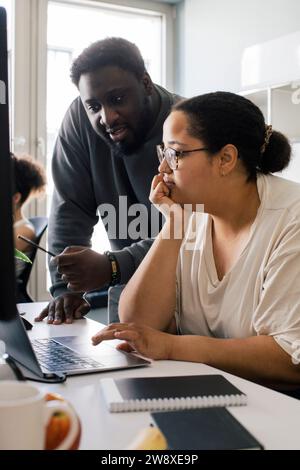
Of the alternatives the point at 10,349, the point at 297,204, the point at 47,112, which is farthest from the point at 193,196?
the point at 47,112

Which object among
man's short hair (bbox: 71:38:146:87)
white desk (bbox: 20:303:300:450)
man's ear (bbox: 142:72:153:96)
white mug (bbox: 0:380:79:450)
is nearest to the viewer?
white mug (bbox: 0:380:79:450)

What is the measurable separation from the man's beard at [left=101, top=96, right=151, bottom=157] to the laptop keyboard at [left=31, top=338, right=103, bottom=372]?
2.79ft

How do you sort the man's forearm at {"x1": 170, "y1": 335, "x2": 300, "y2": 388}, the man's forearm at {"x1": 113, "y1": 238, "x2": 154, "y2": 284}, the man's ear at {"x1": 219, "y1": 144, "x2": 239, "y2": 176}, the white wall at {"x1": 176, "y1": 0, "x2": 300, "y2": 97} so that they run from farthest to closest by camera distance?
the white wall at {"x1": 176, "y1": 0, "x2": 300, "y2": 97}, the man's forearm at {"x1": 113, "y1": 238, "x2": 154, "y2": 284}, the man's ear at {"x1": 219, "y1": 144, "x2": 239, "y2": 176}, the man's forearm at {"x1": 170, "y1": 335, "x2": 300, "y2": 388}

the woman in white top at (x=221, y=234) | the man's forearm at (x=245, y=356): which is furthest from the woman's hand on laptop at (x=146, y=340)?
the woman in white top at (x=221, y=234)

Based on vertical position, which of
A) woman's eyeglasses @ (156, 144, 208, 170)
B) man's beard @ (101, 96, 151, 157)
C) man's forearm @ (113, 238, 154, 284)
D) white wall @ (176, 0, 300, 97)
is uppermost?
white wall @ (176, 0, 300, 97)

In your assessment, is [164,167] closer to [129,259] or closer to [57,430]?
[129,259]

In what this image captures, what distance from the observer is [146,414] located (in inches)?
29.0

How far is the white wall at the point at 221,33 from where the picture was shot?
3.30 meters

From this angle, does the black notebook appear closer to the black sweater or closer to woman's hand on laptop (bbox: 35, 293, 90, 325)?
woman's hand on laptop (bbox: 35, 293, 90, 325)

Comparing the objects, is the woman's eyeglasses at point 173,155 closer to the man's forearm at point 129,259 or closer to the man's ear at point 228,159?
the man's ear at point 228,159

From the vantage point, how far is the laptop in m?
0.72

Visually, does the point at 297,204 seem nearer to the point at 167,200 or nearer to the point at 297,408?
the point at 167,200

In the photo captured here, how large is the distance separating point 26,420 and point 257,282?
2.62 ft

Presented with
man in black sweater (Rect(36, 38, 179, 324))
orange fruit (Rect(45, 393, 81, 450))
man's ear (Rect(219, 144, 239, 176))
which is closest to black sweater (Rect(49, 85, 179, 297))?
man in black sweater (Rect(36, 38, 179, 324))
